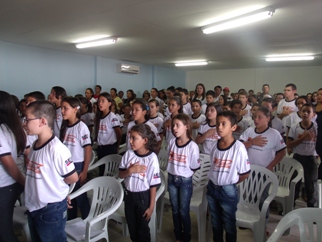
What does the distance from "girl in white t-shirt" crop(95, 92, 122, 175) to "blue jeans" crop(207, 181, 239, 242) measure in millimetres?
1687

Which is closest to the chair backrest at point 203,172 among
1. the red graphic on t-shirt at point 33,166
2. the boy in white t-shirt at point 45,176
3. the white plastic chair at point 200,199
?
the white plastic chair at point 200,199

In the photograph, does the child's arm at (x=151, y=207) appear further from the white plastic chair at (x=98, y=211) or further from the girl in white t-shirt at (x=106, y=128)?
the girl in white t-shirt at (x=106, y=128)

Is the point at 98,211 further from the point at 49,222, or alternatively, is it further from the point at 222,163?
the point at 222,163

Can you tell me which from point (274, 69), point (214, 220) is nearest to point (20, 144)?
point (214, 220)

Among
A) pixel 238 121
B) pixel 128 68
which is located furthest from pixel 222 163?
pixel 128 68

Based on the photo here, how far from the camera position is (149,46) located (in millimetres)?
6598

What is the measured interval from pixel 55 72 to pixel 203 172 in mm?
6443

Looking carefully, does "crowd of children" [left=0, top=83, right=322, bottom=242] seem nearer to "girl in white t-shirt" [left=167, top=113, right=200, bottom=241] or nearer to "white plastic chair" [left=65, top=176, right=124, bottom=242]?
"girl in white t-shirt" [left=167, top=113, right=200, bottom=241]

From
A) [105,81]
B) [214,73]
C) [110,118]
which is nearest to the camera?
[110,118]

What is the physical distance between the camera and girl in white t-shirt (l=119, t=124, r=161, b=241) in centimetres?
209

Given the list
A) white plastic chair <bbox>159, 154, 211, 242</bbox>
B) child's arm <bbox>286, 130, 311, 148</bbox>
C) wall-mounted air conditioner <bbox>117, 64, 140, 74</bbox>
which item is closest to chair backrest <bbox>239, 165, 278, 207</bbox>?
white plastic chair <bbox>159, 154, 211, 242</bbox>

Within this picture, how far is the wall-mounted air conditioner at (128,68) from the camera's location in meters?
9.66

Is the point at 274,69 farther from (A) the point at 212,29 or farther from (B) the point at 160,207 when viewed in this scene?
(B) the point at 160,207

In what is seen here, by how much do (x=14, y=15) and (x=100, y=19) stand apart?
135 centimetres
